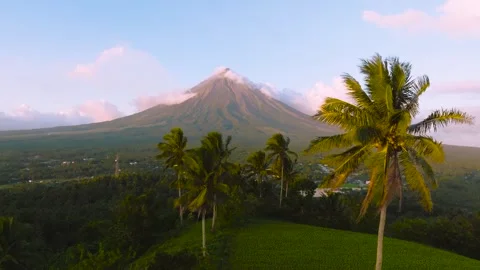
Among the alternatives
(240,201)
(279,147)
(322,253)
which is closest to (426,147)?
(322,253)

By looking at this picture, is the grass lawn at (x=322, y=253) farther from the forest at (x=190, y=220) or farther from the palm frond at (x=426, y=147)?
the palm frond at (x=426, y=147)

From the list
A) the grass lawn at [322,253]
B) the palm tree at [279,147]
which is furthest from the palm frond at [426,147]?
the palm tree at [279,147]

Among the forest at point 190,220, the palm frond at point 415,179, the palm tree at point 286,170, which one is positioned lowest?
the forest at point 190,220

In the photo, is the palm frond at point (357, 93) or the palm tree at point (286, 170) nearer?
the palm frond at point (357, 93)

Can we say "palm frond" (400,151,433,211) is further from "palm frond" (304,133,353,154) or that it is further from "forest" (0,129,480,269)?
"forest" (0,129,480,269)

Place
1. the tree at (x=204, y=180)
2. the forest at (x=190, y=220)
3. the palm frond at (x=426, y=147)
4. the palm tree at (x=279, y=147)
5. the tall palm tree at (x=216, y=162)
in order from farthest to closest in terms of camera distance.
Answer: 1. the palm tree at (x=279, y=147)
2. the forest at (x=190, y=220)
3. the tall palm tree at (x=216, y=162)
4. the tree at (x=204, y=180)
5. the palm frond at (x=426, y=147)

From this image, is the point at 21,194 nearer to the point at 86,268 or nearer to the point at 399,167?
the point at 86,268

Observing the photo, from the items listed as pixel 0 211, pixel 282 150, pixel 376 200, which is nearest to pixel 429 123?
pixel 376 200
